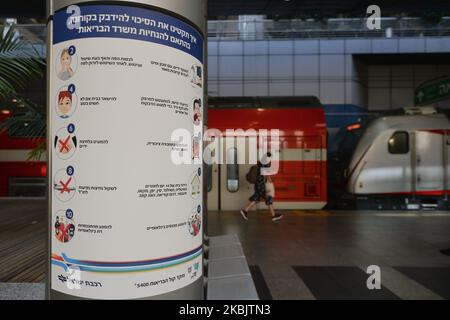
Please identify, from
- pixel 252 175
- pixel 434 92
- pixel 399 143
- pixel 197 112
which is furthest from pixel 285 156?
pixel 197 112

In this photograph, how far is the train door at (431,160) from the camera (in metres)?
9.46

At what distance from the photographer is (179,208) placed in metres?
2.02

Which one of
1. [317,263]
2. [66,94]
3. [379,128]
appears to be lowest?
[317,263]

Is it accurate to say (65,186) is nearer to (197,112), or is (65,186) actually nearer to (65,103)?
(65,103)

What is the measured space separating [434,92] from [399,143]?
302cm

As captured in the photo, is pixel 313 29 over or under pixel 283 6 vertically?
over

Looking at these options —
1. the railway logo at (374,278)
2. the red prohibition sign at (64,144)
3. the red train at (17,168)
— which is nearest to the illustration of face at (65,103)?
the red prohibition sign at (64,144)

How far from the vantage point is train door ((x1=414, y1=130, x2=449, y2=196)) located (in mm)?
9461

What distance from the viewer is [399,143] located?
9555 millimetres

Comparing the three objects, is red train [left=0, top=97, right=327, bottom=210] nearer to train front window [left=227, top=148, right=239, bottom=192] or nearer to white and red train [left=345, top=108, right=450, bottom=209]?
train front window [left=227, top=148, right=239, bottom=192]

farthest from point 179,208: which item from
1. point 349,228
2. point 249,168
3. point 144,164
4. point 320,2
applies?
point 320,2

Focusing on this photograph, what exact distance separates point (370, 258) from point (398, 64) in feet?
47.8

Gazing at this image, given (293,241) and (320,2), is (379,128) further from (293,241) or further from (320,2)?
(293,241)
